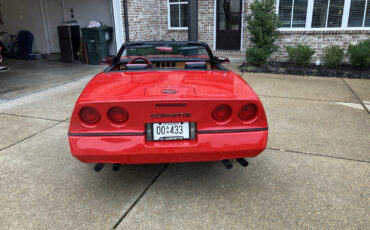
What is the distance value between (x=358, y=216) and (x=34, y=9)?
1261 centimetres

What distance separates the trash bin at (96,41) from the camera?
9156 millimetres

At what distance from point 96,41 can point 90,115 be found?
7650 millimetres

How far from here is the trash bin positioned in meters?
9.16

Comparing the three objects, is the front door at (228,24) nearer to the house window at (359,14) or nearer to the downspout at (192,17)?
the downspout at (192,17)

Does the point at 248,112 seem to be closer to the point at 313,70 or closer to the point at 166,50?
the point at 166,50

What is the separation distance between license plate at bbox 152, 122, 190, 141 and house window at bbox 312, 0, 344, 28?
28.1ft

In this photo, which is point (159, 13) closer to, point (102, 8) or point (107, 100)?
point (102, 8)

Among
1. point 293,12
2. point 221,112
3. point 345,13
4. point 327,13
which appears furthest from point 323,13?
point 221,112

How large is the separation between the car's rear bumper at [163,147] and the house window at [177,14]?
9155 mm

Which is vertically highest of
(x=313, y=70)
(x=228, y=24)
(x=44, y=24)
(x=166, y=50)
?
(x=44, y=24)

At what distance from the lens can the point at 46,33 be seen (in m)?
11.4

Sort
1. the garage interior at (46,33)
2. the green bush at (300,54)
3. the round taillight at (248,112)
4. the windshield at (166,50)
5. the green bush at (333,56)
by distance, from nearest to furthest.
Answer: the round taillight at (248,112) < the windshield at (166,50) < the garage interior at (46,33) < the green bush at (333,56) < the green bush at (300,54)

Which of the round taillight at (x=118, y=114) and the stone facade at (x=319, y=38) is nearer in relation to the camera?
the round taillight at (x=118, y=114)

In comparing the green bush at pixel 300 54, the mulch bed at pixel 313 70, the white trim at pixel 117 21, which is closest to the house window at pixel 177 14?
the white trim at pixel 117 21
